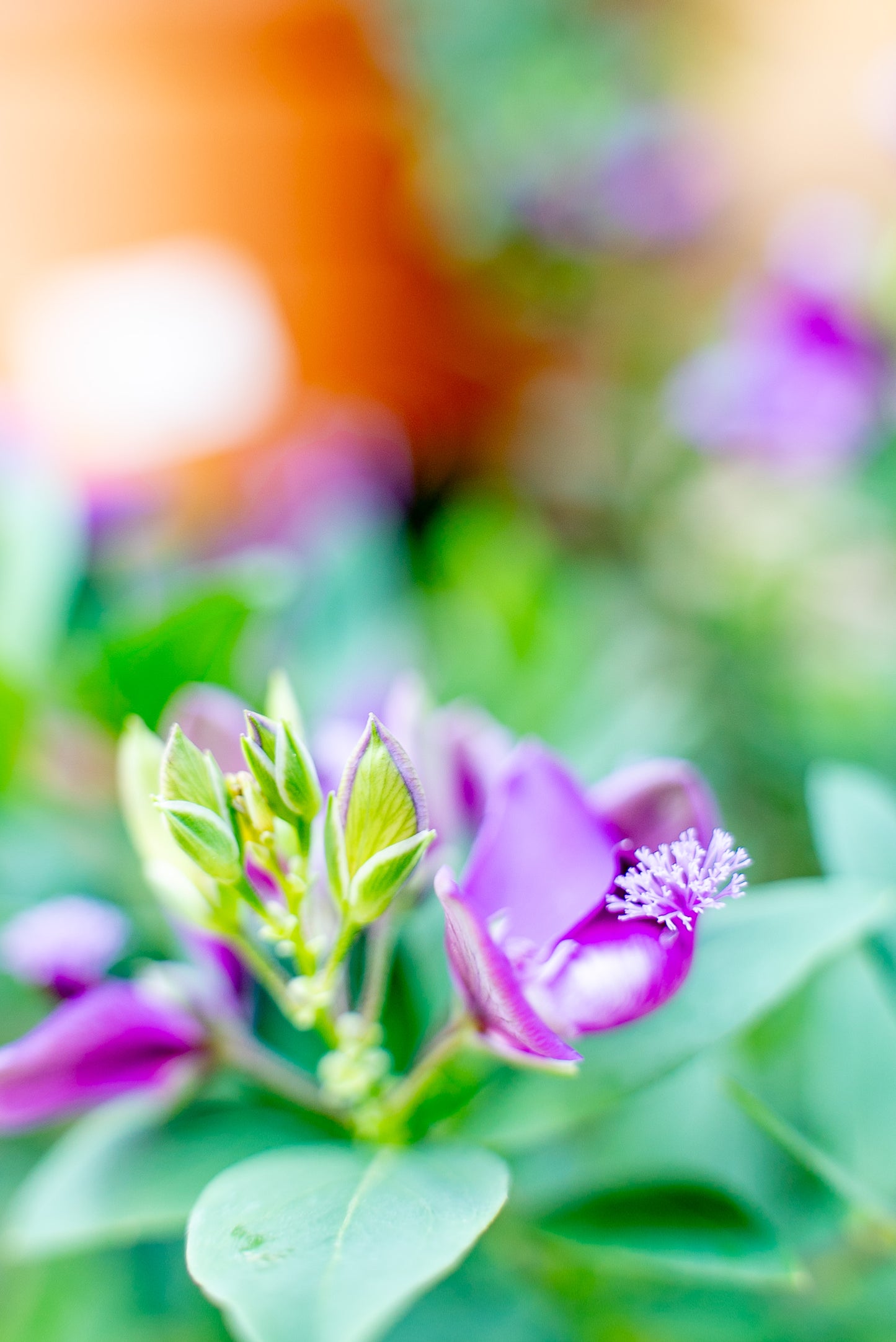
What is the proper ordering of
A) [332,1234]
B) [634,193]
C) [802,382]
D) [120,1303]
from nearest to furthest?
1. [332,1234]
2. [120,1303]
3. [802,382]
4. [634,193]

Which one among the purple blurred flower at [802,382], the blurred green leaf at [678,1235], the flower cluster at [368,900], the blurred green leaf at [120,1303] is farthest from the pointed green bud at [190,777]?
the purple blurred flower at [802,382]

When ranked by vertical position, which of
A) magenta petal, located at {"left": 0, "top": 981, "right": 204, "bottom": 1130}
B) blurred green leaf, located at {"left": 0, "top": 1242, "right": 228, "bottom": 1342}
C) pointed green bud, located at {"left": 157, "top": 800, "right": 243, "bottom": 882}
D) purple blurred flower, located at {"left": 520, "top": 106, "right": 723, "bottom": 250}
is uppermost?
purple blurred flower, located at {"left": 520, "top": 106, "right": 723, "bottom": 250}

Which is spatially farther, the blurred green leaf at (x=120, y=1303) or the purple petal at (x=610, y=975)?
the blurred green leaf at (x=120, y=1303)

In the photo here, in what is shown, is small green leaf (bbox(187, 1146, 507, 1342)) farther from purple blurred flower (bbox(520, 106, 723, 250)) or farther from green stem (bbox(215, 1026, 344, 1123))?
purple blurred flower (bbox(520, 106, 723, 250))

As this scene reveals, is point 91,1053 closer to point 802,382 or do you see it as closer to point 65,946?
point 65,946

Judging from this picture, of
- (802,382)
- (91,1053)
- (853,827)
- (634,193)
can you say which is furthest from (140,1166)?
(634,193)

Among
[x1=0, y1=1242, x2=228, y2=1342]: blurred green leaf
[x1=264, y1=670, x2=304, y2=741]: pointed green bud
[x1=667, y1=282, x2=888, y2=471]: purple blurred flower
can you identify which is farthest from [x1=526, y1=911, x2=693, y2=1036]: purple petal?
[x1=667, y1=282, x2=888, y2=471]: purple blurred flower

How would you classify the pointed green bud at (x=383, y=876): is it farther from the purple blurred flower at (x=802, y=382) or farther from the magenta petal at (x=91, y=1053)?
the purple blurred flower at (x=802, y=382)
